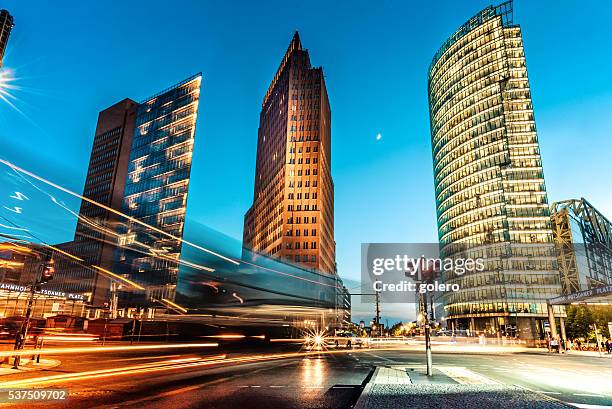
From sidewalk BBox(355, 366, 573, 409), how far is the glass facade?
3002 inches

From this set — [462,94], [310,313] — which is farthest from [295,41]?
[310,313]

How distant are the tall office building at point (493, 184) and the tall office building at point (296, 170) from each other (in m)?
39.0

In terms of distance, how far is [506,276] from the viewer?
92.9 m

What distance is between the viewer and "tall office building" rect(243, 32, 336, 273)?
113 m

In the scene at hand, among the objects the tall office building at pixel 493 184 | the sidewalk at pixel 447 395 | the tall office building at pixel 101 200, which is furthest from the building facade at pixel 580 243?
the tall office building at pixel 101 200

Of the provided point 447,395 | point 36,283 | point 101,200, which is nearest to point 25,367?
point 36,283

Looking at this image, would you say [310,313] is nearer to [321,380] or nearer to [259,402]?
[321,380]

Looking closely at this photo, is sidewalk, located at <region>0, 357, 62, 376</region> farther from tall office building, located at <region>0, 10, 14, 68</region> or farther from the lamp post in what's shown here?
tall office building, located at <region>0, 10, 14, 68</region>

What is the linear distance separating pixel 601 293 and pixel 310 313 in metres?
25.8

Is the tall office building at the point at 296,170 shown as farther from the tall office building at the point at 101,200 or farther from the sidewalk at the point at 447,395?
the sidewalk at the point at 447,395

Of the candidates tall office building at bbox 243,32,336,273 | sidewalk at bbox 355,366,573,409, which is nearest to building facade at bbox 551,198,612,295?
tall office building at bbox 243,32,336,273

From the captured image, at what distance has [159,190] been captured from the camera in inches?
3770

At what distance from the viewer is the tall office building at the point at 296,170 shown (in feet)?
372

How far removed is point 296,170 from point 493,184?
57.2m
